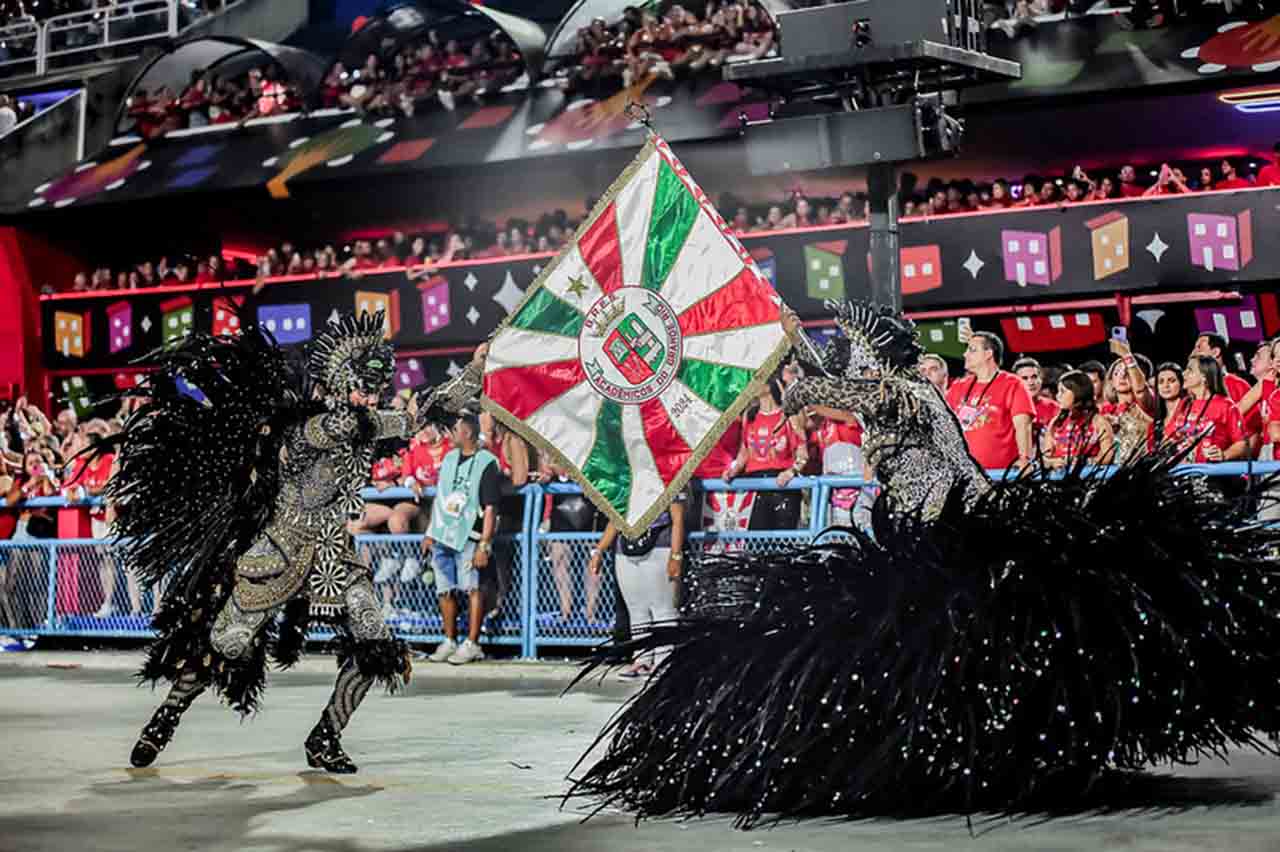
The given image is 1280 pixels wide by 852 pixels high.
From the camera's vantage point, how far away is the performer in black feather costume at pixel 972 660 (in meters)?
5.28

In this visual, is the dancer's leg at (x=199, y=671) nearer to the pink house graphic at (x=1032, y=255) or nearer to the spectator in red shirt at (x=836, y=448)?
the spectator in red shirt at (x=836, y=448)

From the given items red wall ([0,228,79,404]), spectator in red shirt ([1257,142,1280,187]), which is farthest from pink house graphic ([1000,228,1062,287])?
red wall ([0,228,79,404])

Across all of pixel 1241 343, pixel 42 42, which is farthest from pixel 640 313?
pixel 42 42

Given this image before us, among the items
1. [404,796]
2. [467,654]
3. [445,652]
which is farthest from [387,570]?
[404,796]

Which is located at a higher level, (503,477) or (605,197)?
(605,197)

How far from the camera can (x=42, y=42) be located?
25875mm

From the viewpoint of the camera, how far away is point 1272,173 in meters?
16.2

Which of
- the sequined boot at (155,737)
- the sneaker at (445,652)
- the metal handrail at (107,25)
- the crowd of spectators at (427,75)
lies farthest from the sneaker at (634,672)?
the metal handrail at (107,25)

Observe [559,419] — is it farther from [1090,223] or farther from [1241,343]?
[1241,343]

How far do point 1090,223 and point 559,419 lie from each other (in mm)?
8889

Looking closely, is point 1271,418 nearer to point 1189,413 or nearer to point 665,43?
point 1189,413

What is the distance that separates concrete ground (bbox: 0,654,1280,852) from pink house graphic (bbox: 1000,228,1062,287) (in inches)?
307

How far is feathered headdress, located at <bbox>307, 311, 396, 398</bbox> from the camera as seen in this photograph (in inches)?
278

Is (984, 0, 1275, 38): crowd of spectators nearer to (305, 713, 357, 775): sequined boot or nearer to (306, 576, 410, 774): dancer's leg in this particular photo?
(306, 576, 410, 774): dancer's leg
